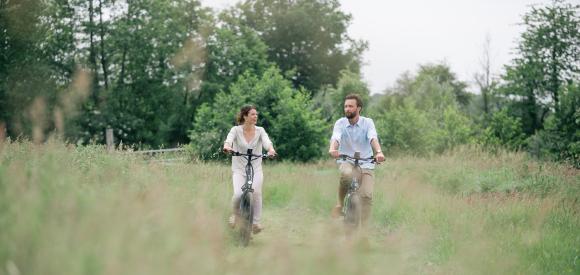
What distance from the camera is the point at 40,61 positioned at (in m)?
32.3

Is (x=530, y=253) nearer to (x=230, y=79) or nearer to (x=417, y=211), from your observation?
(x=417, y=211)

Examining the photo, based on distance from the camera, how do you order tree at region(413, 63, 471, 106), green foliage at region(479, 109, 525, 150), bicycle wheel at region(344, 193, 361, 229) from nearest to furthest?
1. bicycle wheel at region(344, 193, 361, 229)
2. green foliage at region(479, 109, 525, 150)
3. tree at region(413, 63, 471, 106)

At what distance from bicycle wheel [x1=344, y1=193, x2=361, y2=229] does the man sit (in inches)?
6.5

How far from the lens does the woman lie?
794 cm

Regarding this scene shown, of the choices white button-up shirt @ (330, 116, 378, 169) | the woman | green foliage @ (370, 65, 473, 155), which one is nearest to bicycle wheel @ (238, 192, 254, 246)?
the woman

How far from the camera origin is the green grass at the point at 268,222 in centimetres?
A: 306

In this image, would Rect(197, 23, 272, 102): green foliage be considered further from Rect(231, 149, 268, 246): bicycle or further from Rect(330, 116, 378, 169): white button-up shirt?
Rect(231, 149, 268, 246): bicycle

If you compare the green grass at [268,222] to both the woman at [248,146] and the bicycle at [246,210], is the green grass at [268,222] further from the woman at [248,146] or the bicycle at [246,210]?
the woman at [248,146]

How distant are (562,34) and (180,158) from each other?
109 feet

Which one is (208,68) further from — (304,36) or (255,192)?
(255,192)

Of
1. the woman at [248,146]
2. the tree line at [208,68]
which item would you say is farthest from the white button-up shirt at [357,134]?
the tree line at [208,68]

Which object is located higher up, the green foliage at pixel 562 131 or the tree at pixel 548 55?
Answer: the tree at pixel 548 55

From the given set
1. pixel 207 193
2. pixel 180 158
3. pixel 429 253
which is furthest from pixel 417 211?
pixel 180 158

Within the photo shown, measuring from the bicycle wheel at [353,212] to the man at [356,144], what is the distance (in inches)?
6.5
